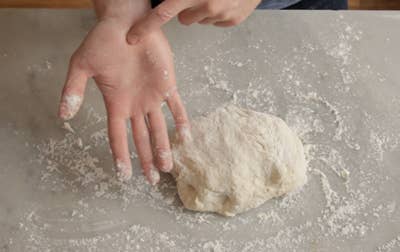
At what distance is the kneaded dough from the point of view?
3.88ft

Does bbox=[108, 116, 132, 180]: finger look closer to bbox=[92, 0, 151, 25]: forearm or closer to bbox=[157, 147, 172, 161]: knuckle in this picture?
bbox=[157, 147, 172, 161]: knuckle

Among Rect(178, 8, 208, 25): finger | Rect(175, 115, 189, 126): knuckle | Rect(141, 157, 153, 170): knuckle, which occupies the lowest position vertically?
Rect(141, 157, 153, 170): knuckle

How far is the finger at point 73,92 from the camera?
1108 mm

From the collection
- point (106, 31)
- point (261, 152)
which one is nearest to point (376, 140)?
point (261, 152)

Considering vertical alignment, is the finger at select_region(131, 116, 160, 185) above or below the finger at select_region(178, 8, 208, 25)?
below

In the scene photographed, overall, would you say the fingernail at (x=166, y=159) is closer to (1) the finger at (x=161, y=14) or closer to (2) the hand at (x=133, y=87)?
(2) the hand at (x=133, y=87)

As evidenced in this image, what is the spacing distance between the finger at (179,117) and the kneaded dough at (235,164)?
0.06ft

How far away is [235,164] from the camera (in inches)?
46.7

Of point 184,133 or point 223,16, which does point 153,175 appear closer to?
point 184,133

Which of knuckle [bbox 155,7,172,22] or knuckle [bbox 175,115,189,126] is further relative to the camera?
knuckle [bbox 175,115,189,126]

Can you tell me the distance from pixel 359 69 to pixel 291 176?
39 centimetres

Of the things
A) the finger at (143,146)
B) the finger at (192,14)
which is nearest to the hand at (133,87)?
the finger at (143,146)

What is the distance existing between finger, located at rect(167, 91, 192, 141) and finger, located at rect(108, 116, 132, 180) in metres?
0.12

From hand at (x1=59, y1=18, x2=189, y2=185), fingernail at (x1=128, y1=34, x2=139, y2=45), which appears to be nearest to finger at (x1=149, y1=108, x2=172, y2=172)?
hand at (x1=59, y1=18, x2=189, y2=185)
